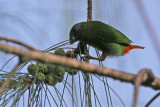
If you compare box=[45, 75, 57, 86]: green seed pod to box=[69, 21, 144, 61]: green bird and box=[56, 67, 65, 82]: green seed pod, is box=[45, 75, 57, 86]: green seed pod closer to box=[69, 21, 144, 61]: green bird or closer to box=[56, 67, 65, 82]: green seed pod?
box=[56, 67, 65, 82]: green seed pod

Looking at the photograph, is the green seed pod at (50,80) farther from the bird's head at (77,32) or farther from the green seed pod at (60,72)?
the bird's head at (77,32)

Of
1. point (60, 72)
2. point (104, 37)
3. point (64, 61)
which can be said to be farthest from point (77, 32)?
point (64, 61)

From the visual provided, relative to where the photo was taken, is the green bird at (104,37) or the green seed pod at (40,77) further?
the green bird at (104,37)

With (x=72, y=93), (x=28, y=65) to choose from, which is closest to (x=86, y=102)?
(x=72, y=93)

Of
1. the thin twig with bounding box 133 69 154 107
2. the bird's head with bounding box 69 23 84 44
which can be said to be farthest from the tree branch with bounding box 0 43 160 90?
the bird's head with bounding box 69 23 84 44

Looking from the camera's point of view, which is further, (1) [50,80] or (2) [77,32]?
(2) [77,32]

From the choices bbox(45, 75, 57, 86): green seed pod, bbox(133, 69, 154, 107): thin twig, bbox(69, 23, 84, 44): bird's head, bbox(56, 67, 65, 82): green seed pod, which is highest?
bbox(69, 23, 84, 44): bird's head

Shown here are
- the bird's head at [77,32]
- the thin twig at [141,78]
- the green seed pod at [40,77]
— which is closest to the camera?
the thin twig at [141,78]

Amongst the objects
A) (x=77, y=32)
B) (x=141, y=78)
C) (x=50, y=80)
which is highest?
(x=77, y=32)

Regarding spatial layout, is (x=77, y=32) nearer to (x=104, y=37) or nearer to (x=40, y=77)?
(x=104, y=37)

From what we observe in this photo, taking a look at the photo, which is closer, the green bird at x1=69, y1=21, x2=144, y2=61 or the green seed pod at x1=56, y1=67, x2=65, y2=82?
the green seed pod at x1=56, y1=67, x2=65, y2=82

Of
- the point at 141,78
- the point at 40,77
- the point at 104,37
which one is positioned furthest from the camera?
the point at 104,37

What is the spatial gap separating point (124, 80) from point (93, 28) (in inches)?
57.8

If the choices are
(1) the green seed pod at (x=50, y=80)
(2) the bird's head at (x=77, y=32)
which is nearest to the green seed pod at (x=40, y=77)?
(1) the green seed pod at (x=50, y=80)
